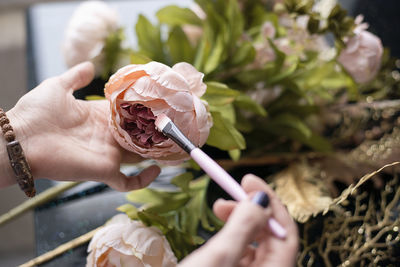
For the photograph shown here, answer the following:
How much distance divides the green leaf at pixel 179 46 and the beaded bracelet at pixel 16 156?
21cm

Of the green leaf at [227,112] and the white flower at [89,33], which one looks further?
the white flower at [89,33]

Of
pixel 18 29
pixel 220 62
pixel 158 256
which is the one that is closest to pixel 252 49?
pixel 220 62

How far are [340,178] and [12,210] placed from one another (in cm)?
40

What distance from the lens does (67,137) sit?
0.39 m

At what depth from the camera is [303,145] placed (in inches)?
22.7

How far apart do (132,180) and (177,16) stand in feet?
0.80

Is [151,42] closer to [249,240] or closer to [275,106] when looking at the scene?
[275,106]

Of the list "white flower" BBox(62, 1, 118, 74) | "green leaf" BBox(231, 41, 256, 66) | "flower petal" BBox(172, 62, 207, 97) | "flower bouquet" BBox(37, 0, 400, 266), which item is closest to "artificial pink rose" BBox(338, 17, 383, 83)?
"flower bouquet" BBox(37, 0, 400, 266)

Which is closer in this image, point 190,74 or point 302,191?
point 190,74

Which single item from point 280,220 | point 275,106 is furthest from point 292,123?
point 280,220

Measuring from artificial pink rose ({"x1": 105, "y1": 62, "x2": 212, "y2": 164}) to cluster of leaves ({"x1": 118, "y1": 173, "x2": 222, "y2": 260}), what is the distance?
80 mm

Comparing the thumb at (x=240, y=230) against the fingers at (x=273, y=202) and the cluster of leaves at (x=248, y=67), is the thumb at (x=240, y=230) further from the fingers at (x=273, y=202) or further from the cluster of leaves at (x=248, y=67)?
the cluster of leaves at (x=248, y=67)

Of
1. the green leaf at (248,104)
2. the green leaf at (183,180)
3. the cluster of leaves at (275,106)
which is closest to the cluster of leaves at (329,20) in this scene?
the cluster of leaves at (275,106)

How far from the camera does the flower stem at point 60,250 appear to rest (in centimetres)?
44
